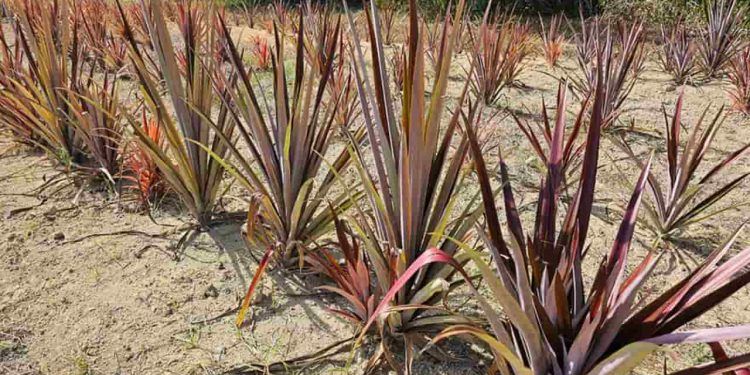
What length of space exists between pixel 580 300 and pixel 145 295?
1.17m

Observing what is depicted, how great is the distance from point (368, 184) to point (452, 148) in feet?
5.55

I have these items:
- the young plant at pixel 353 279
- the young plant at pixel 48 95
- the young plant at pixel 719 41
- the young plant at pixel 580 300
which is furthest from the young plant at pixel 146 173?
the young plant at pixel 719 41

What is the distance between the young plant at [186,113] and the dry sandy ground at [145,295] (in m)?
0.16

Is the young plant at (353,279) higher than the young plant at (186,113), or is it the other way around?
the young plant at (186,113)

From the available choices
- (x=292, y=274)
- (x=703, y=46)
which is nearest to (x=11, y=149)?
(x=292, y=274)

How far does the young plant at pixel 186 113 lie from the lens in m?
1.67

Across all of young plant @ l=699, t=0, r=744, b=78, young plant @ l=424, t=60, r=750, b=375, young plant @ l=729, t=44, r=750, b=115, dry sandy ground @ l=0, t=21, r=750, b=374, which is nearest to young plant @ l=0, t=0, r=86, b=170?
dry sandy ground @ l=0, t=21, r=750, b=374

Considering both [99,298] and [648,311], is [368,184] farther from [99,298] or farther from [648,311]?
[99,298]

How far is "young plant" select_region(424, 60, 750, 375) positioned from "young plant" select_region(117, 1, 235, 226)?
3.18 ft

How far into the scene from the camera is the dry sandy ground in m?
1.42

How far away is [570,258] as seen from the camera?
106 cm

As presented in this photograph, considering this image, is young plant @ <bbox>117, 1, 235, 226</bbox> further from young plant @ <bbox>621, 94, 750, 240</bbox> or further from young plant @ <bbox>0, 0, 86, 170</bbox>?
young plant @ <bbox>621, 94, 750, 240</bbox>

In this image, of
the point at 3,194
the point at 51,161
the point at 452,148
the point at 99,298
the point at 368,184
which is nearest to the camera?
the point at 368,184

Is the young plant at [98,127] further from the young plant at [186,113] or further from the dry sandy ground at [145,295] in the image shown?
the young plant at [186,113]
